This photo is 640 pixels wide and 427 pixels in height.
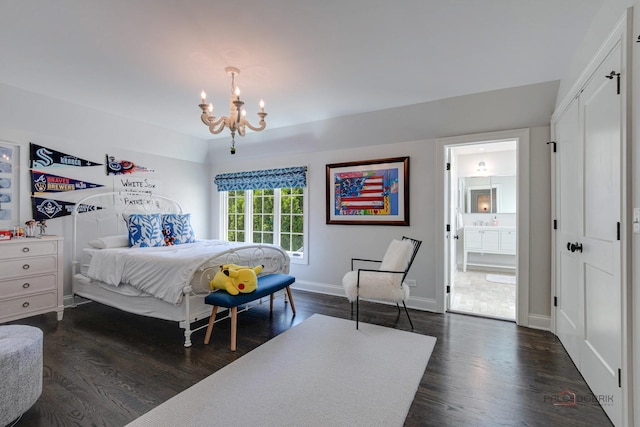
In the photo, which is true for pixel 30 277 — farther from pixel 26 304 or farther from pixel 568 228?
pixel 568 228

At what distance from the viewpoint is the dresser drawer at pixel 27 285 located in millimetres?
2930

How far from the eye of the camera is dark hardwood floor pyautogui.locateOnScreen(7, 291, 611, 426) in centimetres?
181

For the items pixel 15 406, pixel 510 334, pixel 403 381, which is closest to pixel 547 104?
pixel 510 334

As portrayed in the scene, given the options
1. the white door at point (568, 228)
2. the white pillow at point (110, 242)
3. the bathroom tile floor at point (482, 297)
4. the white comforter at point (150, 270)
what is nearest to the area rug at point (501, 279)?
the bathroom tile floor at point (482, 297)

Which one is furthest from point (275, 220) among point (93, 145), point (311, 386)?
point (311, 386)

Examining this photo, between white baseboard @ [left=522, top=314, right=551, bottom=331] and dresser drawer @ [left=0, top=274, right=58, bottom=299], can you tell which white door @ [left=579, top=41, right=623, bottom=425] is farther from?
dresser drawer @ [left=0, top=274, right=58, bottom=299]

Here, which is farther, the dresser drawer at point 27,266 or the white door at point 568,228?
the dresser drawer at point 27,266

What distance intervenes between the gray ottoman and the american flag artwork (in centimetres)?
340

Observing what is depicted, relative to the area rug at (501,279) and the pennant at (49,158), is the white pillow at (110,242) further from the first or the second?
the area rug at (501,279)

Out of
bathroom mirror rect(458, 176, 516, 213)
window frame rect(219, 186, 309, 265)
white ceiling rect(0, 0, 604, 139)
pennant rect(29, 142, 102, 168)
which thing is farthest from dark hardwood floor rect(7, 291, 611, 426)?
bathroom mirror rect(458, 176, 516, 213)

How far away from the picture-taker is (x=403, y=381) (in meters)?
2.13

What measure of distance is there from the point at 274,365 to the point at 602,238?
2.47m

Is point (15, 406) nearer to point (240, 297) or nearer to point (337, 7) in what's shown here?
point (240, 297)

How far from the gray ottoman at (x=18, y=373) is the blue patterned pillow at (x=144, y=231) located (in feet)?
6.56
